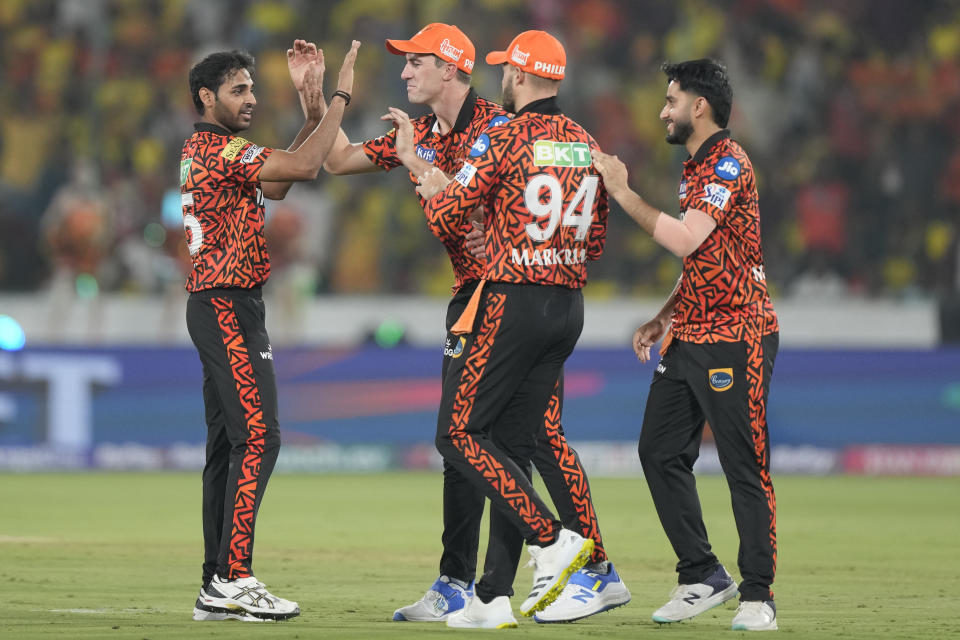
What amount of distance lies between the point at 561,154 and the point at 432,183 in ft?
2.07

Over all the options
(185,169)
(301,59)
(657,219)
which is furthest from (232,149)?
(657,219)

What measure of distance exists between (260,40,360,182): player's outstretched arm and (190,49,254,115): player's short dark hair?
1.74ft

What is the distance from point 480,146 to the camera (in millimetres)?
6180

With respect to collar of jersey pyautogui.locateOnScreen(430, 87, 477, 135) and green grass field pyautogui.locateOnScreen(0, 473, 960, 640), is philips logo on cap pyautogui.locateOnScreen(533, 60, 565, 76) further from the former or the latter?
green grass field pyautogui.locateOnScreen(0, 473, 960, 640)

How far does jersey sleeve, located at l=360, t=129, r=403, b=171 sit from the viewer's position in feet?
23.9

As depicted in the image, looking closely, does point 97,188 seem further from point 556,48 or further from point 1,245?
point 556,48

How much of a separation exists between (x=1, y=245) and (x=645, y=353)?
46.6ft

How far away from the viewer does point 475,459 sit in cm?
614

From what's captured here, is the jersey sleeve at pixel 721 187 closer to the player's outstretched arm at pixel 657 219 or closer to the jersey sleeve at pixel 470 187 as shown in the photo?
the player's outstretched arm at pixel 657 219

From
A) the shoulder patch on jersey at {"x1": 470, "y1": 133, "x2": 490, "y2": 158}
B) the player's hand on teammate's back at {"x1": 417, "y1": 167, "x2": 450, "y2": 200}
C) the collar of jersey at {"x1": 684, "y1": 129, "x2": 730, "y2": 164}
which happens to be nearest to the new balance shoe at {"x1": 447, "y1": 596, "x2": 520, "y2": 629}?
the player's hand on teammate's back at {"x1": 417, "y1": 167, "x2": 450, "y2": 200}

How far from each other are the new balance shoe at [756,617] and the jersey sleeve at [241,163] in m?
2.96

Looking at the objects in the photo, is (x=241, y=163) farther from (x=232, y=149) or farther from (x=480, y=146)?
(x=480, y=146)

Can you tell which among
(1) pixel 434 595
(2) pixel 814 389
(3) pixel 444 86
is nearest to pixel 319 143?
(3) pixel 444 86

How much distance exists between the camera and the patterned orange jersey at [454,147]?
6809 millimetres
